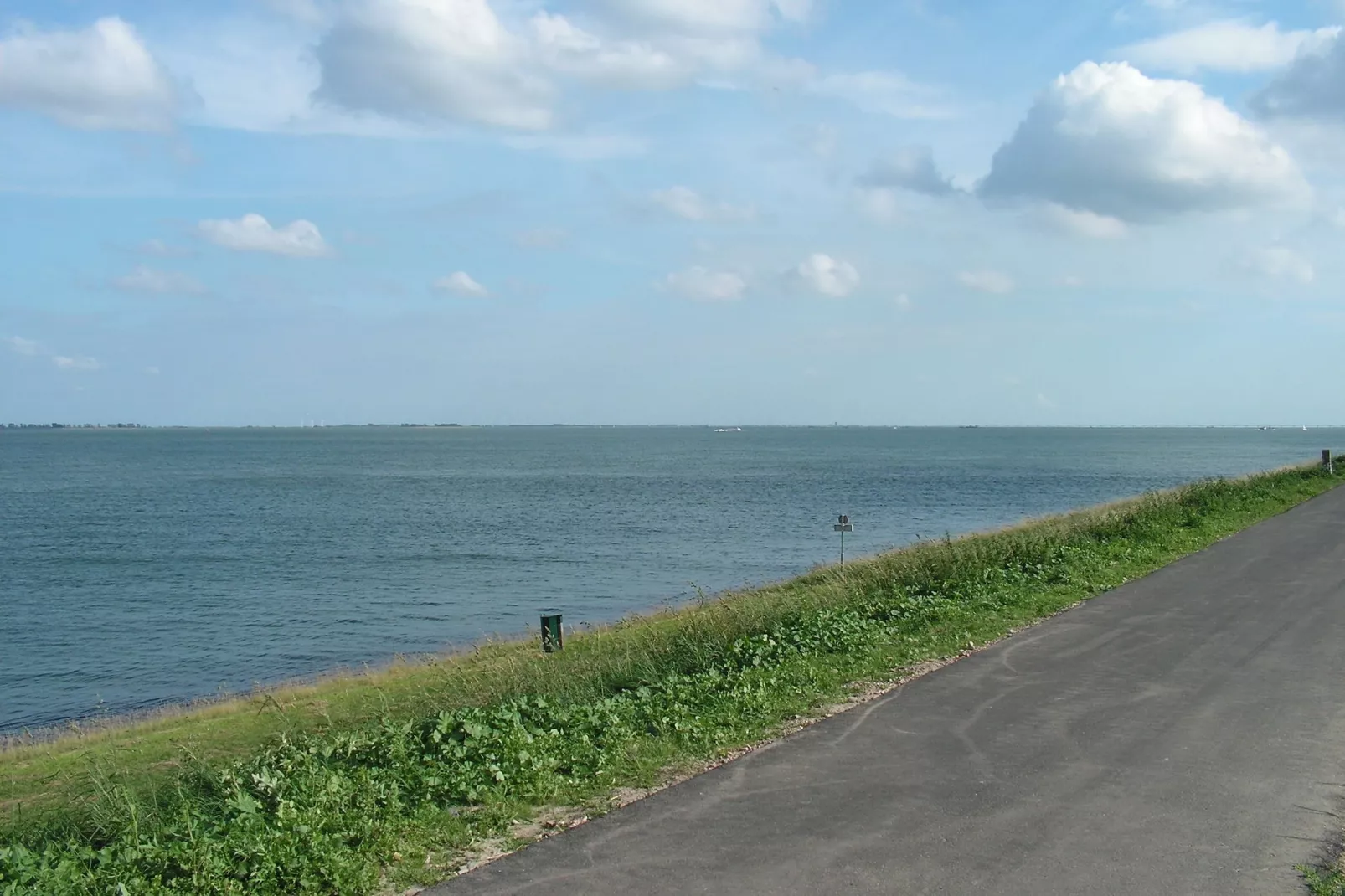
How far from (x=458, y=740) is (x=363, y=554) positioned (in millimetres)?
33810

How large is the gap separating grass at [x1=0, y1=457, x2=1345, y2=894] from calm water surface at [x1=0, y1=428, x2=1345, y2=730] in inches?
313

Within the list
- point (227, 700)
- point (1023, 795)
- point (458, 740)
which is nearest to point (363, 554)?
point (227, 700)

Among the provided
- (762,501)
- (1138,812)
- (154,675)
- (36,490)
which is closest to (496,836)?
(1138,812)

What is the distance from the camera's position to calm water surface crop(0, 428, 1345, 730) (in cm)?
2381

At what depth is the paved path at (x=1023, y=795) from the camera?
226 inches

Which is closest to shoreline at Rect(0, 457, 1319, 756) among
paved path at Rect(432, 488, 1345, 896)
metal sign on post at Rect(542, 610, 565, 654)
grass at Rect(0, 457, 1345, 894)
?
grass at Rect(0, 457, 1345, 894)

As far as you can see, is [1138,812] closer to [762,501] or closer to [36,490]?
[762,501]

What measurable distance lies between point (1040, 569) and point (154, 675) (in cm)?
1765

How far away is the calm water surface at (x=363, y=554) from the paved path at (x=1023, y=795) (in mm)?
16111

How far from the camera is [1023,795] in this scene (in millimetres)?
6949

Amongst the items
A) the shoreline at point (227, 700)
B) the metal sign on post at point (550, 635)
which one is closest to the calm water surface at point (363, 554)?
the shoreline at point (227, 700)

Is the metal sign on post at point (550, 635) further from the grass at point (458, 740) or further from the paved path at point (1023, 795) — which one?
the paved path at point (1023, 795)

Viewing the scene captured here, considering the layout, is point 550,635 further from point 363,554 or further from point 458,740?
point 363,554

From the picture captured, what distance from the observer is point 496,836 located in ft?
20.9
